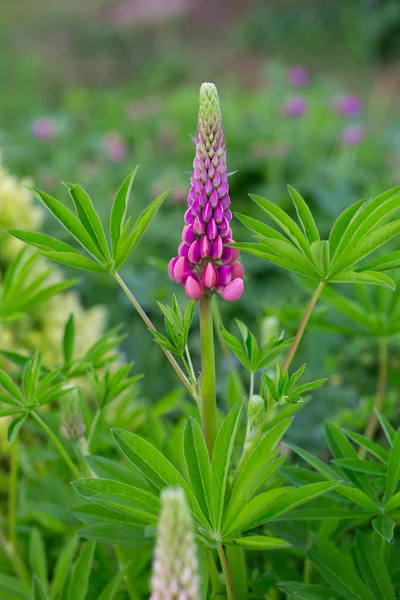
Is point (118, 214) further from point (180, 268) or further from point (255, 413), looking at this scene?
point (255, 413)

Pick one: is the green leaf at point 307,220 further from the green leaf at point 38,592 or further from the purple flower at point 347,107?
the purple flower at point 347,107

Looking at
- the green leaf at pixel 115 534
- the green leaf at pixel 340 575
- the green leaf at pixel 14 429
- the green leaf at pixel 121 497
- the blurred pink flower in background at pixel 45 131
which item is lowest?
the green leaf at pixel 340 575

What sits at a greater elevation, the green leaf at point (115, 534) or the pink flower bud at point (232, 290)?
the pink flower bud at point (232, 290)

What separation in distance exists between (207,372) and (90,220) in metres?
0.23

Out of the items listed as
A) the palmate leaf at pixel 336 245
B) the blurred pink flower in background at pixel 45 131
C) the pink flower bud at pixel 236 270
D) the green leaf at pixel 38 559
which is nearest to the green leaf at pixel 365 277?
the palmate leaf at pixel 336 245

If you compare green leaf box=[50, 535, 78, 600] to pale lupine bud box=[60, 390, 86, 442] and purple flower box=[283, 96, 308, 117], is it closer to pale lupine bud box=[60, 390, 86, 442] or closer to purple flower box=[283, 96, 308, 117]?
pale lupine bud box=[60, 390, 86, 442]

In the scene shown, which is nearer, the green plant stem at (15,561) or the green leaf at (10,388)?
the green leaf at (10,388)

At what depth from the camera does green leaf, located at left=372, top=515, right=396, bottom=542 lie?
68 centimetres

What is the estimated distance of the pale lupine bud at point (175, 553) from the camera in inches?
16.5

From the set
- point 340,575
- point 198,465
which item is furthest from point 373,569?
point 198,465

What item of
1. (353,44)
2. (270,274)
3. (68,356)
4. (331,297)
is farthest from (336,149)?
(353,44)

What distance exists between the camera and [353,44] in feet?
25.0

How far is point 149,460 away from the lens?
671mm

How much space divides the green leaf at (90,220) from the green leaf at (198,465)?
0.22 meters
